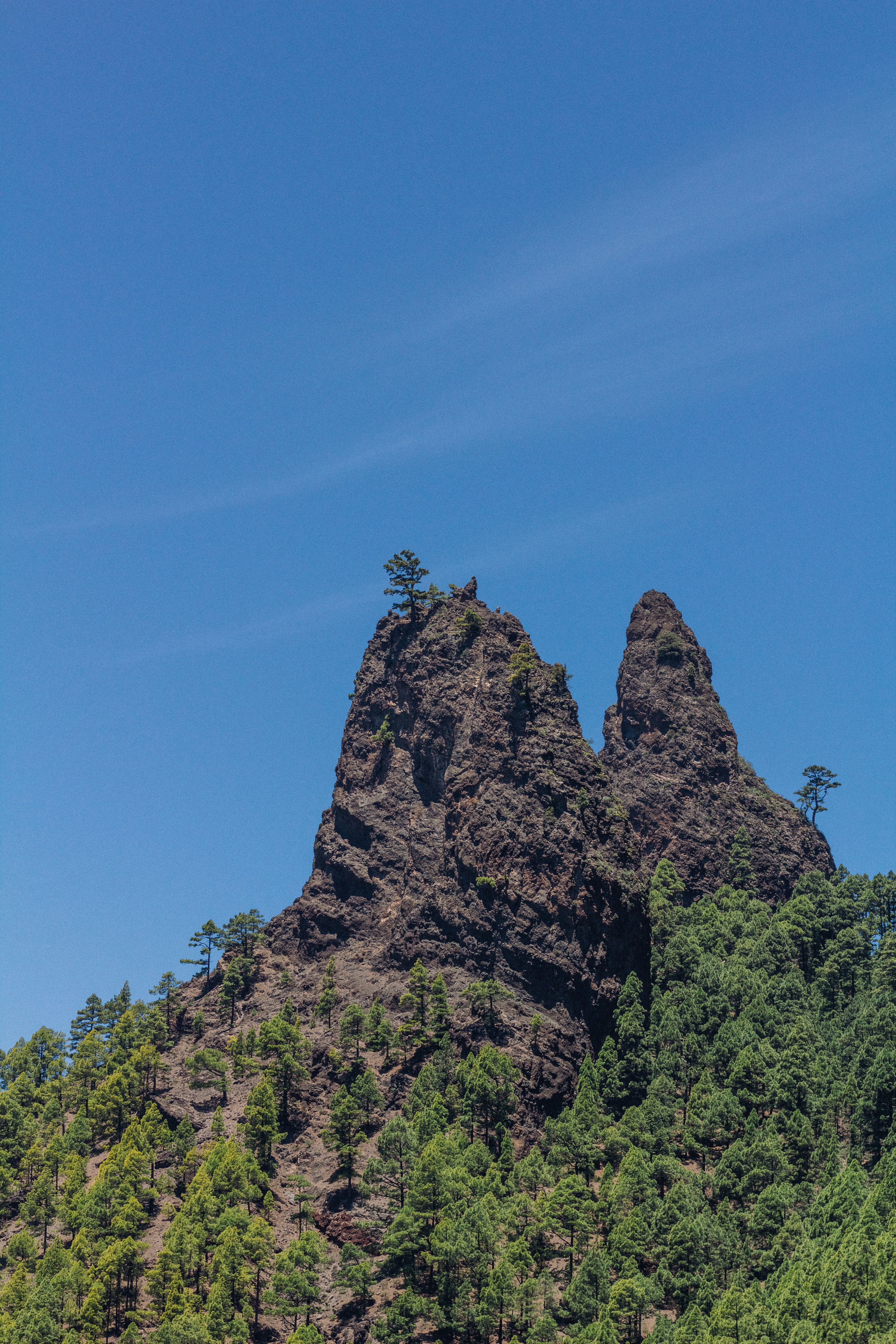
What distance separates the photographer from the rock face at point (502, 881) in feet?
576

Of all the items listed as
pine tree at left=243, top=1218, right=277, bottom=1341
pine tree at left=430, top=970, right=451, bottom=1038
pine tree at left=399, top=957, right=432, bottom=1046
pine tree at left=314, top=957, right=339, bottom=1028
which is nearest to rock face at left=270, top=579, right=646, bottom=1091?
pine tree at left=314, top=957, right=339, bottom=1028

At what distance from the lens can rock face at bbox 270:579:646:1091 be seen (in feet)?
576

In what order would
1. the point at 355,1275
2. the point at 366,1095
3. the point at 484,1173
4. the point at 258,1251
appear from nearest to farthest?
the point at 258,1251 → the point at 355,1275 → the point at 484,1173 → the point at 366,1095

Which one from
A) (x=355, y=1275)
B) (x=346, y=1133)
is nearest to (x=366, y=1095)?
(x=346, y=1133)

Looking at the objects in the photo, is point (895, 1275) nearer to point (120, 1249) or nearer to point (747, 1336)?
point (747, 1336)

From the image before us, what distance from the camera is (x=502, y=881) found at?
7111 inches

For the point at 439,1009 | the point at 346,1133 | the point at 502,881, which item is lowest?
the point at 346,1133

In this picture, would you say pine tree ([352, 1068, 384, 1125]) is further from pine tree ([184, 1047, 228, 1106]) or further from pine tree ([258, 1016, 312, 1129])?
pine tree ([184, 1047, 228, 1106])

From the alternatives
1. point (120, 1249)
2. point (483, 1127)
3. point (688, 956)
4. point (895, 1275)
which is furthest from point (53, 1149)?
point (895, 1275)

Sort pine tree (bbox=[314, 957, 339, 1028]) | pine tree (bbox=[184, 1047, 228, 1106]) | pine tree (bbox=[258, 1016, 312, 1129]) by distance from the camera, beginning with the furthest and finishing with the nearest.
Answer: pine tree (bbox=[314, 957, 339, 1028]), pine tree (bbox=[184, 1047, 228, 1106]), pine tree (bbox=[258, 1016, 312, 1129])

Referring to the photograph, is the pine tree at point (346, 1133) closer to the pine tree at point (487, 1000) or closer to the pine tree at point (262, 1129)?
the pine tree at point (262, 1129)

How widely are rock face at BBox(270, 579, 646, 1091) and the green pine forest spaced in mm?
4293

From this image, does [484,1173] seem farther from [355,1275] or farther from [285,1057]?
[285,1057]

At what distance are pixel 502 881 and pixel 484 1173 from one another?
146ft
